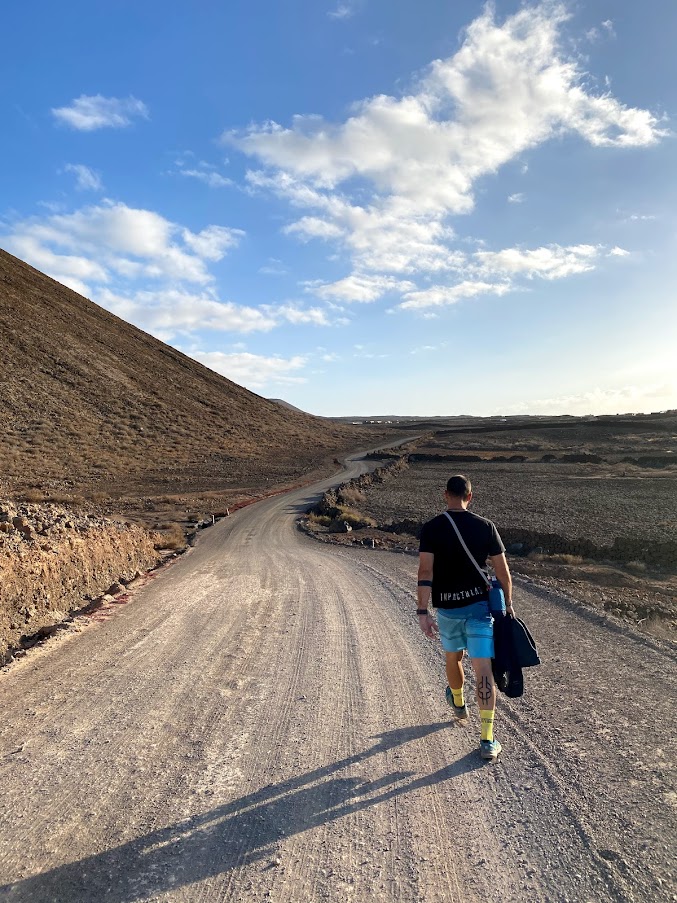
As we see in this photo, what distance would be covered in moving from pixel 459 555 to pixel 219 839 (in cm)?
264

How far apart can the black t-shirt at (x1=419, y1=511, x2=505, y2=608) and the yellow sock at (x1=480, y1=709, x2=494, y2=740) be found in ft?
2.93

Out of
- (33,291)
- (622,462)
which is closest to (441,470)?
(622,462)

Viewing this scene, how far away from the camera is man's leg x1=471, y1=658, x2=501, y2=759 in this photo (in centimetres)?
447

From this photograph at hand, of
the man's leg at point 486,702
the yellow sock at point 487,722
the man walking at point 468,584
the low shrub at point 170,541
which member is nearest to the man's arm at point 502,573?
the man walking at point 468,584

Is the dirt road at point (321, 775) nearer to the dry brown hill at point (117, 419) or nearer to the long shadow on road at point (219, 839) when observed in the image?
the long shadow on road at point (219, 839)

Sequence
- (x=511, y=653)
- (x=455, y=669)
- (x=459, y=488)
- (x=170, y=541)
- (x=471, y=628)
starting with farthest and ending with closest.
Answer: (x=170, y=541), (x=455, y=669), (x=459, y=488), (x=471, y=628), (x=511, y=653)

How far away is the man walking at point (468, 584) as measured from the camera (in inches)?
177

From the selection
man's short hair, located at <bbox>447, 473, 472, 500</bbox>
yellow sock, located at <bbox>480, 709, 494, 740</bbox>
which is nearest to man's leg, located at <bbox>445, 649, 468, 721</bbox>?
yellow sock, located at <bbox>480, 709, 494, 740</bbox>

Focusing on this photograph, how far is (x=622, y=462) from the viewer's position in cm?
5234

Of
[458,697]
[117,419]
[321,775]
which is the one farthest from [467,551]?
[117,419]

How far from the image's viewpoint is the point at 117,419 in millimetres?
61969

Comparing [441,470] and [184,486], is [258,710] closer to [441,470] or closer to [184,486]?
[184,486]

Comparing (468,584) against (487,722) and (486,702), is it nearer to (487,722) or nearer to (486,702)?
(486,702)

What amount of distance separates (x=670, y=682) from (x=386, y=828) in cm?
447
